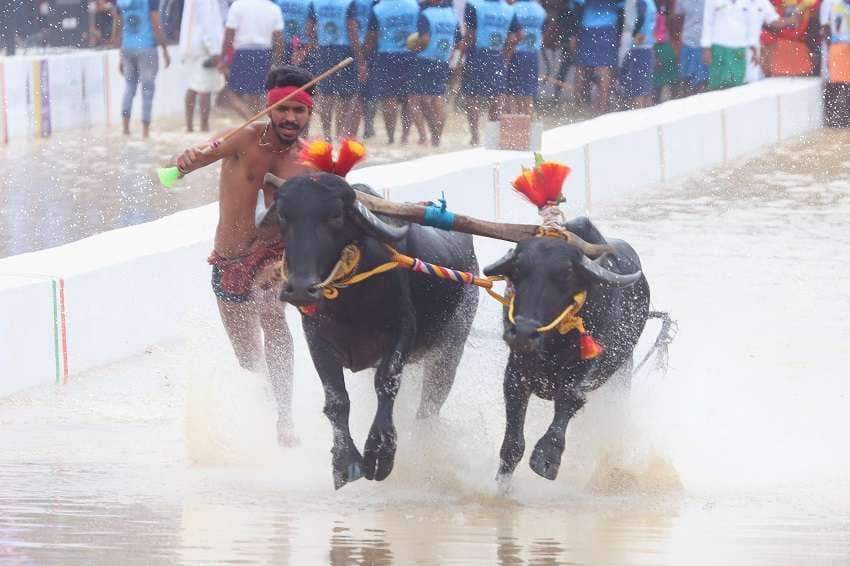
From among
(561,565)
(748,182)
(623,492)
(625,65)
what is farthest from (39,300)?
(625,65)

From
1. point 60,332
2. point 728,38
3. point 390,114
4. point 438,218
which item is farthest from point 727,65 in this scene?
point 438,218

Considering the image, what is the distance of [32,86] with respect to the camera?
2209cm

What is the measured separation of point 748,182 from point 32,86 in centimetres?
854

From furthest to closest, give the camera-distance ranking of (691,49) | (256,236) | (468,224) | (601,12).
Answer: (691,49) < (601,12) < (256,236) < (468,224)

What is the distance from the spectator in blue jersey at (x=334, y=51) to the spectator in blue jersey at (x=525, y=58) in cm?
189

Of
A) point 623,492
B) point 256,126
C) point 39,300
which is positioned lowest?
point 623,492

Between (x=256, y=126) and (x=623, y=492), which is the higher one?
(x=256, y=126)

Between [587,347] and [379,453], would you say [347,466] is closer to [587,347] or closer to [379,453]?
[379,453]

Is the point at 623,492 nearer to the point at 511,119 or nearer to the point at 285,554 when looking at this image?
the point at 285,554

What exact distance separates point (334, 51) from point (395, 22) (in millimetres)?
779

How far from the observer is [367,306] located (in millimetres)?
7668

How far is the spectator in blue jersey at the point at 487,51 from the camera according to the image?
69.9 ft

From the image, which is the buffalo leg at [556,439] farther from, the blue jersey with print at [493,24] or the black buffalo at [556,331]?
the blue jersey with print at [493,24]

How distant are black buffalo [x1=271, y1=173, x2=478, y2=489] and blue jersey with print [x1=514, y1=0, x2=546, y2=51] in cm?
1339
